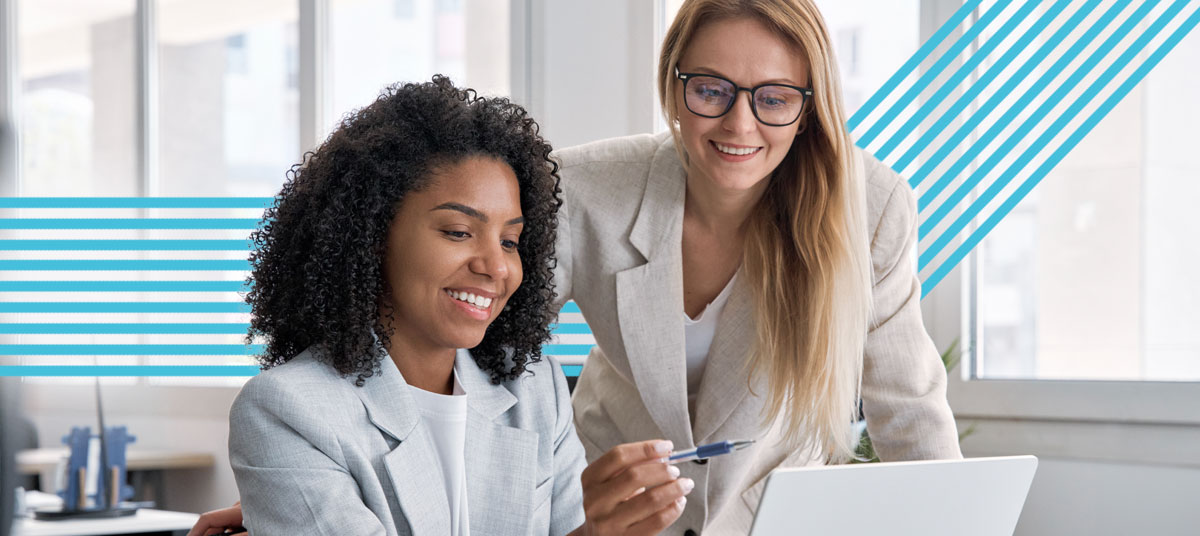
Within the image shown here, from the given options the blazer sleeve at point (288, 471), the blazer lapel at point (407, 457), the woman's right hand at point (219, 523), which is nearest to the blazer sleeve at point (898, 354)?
the blazer lapel at point (407, 457)

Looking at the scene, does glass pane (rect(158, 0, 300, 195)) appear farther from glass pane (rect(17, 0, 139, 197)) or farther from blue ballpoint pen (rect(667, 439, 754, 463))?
blue ballpoint pen (rect(667, 439, 754, 463))

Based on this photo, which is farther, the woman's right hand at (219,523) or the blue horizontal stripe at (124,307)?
the blue horizontal stripe at (124,307)

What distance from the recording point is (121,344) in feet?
14.8

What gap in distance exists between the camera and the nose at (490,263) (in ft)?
4.60

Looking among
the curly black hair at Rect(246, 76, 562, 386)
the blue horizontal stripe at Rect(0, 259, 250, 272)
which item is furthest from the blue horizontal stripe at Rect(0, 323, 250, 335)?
the curly black hair at Rect(246, 76, 562, 386)

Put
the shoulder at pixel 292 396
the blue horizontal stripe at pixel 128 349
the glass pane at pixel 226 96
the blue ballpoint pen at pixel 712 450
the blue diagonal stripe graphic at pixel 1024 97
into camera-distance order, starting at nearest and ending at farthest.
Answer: the blue ballpoint pen at pixel 712 450, the shoulder at pixel 292 396, the blue diagonal stripe graphic at pixel 1024 97, the blue horizontal stripe at pixel 128 349, the glass pane at pixel 226 96

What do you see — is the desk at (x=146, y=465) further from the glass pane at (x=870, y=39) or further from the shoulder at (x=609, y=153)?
the shoulder at (x=609, y=153)

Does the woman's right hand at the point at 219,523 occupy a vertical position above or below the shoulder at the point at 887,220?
below

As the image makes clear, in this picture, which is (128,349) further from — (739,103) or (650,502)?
(650,502)

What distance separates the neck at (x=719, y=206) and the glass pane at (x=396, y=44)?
237cm

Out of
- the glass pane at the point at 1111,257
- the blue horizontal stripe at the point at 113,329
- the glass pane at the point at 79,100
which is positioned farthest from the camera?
the glass pane at the point at 79,100

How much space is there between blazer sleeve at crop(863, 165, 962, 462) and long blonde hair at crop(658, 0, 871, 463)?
5 cm

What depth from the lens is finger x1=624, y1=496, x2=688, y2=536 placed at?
1251 millimetres

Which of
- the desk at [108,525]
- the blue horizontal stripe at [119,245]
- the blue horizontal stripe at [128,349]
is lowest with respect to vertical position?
the desk at [108,525]
